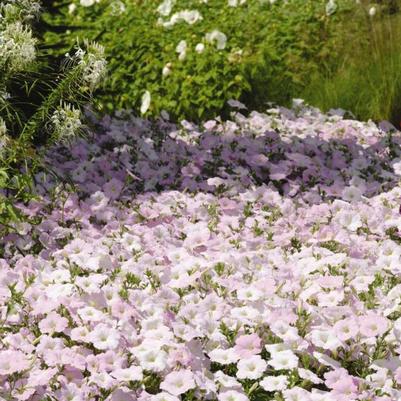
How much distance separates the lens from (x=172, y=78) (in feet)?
23.9

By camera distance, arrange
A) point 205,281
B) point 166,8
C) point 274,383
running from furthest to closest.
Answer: point 166,8 < point 205,281 < point 274,383

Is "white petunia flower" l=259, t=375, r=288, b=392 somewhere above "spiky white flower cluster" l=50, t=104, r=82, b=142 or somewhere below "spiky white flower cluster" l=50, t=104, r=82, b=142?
below

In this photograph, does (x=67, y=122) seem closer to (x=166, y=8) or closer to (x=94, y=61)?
(x=94, y=61)

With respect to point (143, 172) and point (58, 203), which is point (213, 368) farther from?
point (143, 172)

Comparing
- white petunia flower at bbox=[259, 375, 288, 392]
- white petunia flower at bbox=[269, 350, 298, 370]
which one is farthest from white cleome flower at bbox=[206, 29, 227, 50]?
white petunia flower at bbox=[259, 375, 288, 392]

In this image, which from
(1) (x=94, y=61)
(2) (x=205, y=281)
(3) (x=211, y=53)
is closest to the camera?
(2) (x=205, y=281)

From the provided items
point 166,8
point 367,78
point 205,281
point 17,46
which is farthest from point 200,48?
point 205,281

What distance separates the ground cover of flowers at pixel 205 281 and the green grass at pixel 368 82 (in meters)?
1.60

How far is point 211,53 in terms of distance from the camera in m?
7.38

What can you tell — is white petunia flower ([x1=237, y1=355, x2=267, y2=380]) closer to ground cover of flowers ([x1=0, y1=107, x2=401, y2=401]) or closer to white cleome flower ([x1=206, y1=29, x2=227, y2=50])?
ground cover of flowers ([x1=0, y1=107, x2=401, y2=401])

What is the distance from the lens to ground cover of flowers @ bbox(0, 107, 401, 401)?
2.79 meters

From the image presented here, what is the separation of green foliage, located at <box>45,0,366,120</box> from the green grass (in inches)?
7.9

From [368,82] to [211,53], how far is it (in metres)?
1.46

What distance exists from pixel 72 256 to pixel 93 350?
76cm
